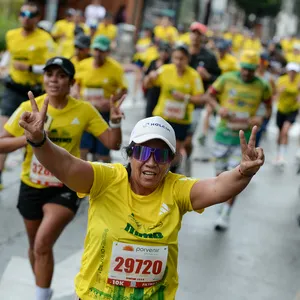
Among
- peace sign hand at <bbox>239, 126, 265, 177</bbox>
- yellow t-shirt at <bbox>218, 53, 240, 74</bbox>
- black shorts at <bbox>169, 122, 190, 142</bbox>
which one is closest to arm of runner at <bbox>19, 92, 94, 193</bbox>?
peace sign hand at <bbox>239, 126, 265, 177</bbox>

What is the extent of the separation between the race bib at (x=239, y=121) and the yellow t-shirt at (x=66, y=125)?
10.4 feet

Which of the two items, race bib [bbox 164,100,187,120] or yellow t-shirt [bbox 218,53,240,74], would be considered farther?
yellow t-shirt [bbox 218,53,240,74]

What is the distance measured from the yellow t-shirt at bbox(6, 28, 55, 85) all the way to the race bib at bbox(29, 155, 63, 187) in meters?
3.34

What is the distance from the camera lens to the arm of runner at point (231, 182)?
3.54m

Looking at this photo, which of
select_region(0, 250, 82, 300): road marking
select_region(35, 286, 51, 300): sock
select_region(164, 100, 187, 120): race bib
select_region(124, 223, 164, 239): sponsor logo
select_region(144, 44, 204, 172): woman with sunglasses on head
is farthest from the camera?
select_region(164, 100, 187, 120): race bib

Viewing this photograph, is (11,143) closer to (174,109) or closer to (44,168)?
(44,168)

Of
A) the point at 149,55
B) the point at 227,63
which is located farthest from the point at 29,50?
the point at 149,55

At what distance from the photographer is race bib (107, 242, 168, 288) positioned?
364 cm

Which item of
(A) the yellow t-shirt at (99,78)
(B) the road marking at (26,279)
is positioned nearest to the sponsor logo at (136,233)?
(B) the road marking at (26,279)

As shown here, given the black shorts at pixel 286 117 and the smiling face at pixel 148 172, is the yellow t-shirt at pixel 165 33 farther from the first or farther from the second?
the smiling face at pixel 148 172

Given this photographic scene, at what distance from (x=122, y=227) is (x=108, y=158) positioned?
5.49 metres

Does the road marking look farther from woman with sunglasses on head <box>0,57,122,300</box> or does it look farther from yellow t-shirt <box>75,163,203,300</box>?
yellow t-shirt <box>75,163,203,300</box>

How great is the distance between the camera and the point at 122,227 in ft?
11.9

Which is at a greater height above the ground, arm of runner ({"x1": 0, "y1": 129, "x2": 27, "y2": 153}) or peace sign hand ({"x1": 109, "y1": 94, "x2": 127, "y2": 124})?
peace sign hand ({"x1": 109, "y1": 94, "x2": 127, "y2": 124})
